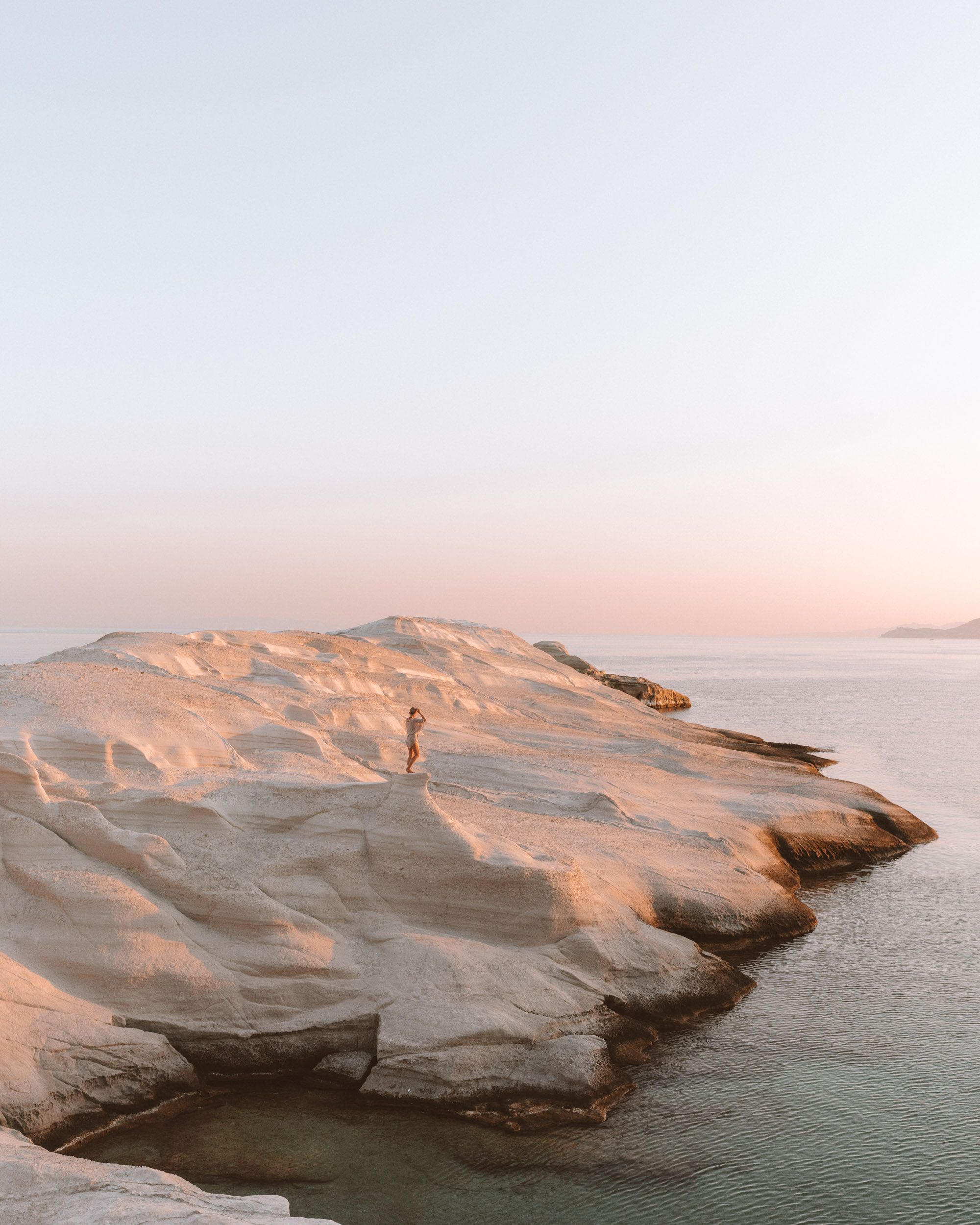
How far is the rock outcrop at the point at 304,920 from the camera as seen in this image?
1705 centimetres

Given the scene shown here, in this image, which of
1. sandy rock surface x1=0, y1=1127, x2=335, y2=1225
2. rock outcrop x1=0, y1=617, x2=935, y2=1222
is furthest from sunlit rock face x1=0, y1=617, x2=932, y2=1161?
sandy rock surface x1=0, y1=1127, x2=335, y2=1225

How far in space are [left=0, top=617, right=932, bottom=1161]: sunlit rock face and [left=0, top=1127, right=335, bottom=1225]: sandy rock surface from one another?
379 cm

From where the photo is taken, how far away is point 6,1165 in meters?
11.7

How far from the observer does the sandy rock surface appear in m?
10.7

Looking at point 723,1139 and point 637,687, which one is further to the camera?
point 637,687

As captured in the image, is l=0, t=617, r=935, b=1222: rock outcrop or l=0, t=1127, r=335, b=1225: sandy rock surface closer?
l=0, t=1127, r=335, b=1225: sandy rock surface

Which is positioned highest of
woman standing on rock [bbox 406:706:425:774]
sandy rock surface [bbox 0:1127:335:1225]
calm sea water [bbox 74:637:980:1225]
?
woman standing on rock [bbox 406:706:425:774]

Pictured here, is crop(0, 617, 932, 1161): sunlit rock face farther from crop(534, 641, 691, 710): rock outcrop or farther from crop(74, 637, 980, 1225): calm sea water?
crop(534, 641, 691, 710): rock outcrop

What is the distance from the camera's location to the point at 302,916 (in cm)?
1972

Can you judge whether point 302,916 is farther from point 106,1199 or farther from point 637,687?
point 637,687

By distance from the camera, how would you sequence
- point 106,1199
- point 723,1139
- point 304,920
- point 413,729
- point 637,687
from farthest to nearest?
point 637,687, point 413,729, point 304,920, point 723,1139, point 106,1199

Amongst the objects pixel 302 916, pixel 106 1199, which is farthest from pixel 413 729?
pixel 106 1199

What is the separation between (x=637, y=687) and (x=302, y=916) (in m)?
80.9

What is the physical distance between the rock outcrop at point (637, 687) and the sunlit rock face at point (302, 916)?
6600cm
